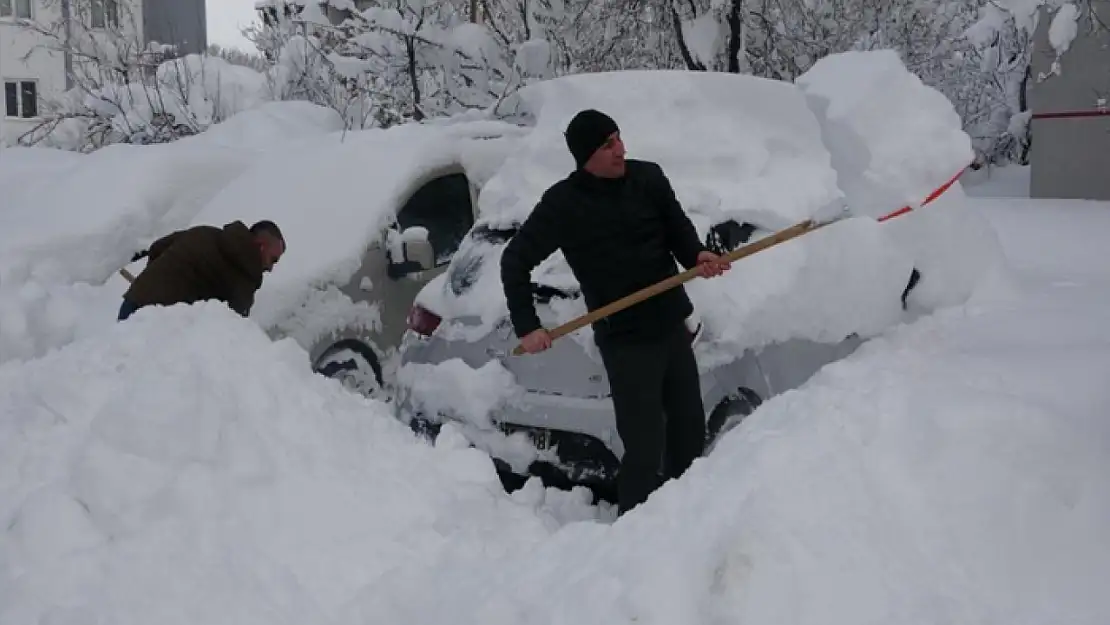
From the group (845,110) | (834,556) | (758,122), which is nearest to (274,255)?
(758,122)

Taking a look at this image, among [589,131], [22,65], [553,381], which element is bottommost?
[553,381]

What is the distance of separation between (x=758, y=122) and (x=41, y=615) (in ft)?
12.4

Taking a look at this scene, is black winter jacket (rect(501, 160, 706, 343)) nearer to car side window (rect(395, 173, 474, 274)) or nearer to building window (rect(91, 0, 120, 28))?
car side window (rect(395, 173, 474, 274))

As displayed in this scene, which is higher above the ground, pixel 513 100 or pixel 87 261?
pixel 513 100

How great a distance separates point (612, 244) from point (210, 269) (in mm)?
2215

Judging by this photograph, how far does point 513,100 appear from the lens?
1072cm

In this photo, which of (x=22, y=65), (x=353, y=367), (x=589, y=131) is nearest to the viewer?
(x=589, y=131)

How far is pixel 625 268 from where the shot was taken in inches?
155

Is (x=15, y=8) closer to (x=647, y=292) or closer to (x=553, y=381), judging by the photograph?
(x=553, y=381)

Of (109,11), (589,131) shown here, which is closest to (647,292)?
(589,131)

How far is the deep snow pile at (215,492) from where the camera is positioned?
3.13 m

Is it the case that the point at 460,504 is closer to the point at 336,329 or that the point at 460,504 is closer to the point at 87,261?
the point at 336,329

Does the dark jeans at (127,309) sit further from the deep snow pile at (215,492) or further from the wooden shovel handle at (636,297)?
the wooden shovel handle at (636,297)

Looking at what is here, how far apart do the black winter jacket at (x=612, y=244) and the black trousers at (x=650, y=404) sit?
76 millimetres
